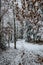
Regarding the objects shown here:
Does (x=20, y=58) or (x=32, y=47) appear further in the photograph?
(x=32, y=47)

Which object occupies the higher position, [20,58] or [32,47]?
[20,58]

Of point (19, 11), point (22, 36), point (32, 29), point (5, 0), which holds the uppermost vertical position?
point (5, 0)

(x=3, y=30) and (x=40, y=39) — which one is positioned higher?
(x=3, y=30)

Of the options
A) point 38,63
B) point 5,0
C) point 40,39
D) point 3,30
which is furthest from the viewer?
point 40,39

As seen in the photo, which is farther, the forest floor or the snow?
the snow

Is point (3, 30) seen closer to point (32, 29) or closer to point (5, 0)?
point (5, 0)

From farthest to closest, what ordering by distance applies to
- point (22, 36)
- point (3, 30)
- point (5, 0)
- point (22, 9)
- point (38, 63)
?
point (22, 36) < point (22, 9) < point (5, 0) < point (3, 30) < point (38, 63)

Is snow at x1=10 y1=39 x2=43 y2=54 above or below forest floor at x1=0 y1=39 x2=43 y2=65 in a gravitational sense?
below

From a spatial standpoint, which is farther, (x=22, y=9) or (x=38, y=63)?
(x=22, y=9)

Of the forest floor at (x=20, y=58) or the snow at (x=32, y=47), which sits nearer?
the forest floor at (x=20, y=58)

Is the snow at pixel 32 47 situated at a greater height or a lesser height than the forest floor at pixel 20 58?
lesser

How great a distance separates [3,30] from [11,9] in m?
3.08

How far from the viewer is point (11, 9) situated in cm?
1311

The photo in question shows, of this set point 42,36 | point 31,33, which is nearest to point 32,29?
point 31,33
